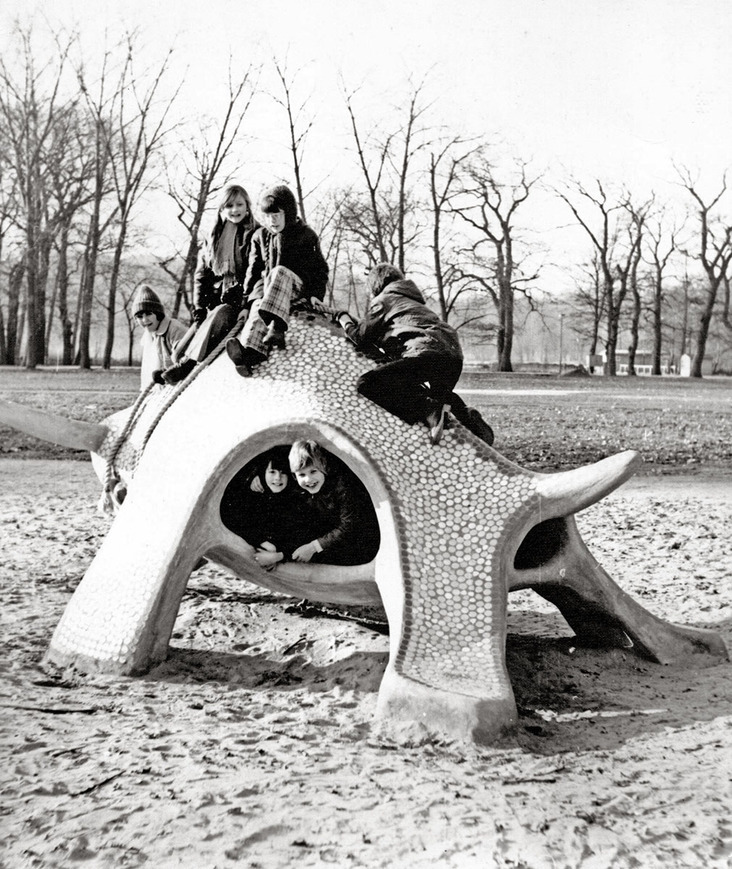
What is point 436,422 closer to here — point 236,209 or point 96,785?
point 236,209

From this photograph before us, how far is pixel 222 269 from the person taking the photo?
6125 mm

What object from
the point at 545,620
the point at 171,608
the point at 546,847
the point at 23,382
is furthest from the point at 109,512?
the point at 23,382

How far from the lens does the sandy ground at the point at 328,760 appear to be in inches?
123

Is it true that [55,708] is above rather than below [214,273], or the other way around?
below

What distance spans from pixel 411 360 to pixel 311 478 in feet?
2.79

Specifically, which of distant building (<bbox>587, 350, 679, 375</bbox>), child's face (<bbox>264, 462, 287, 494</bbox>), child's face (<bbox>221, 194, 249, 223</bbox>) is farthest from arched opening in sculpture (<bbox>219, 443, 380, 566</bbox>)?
distant building (<bbox>587, 350, 679, 375</bbox>)

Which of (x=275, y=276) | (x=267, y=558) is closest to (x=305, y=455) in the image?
(x=267, y=558)

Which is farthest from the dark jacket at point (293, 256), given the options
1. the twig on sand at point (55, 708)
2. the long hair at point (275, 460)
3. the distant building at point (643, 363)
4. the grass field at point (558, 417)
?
the distant building at point (643, 363)

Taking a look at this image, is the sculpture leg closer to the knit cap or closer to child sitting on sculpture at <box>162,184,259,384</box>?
child sitting on sculpture at <box>162,184,259,384</box>

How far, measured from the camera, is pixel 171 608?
4.87 m

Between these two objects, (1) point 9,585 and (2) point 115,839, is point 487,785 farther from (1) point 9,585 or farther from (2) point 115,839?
(1) point 9,585

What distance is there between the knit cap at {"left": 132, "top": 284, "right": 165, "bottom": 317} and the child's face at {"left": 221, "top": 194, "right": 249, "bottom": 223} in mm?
997

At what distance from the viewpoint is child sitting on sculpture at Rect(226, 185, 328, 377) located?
514 centimetres

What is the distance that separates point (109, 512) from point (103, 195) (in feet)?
59.0
